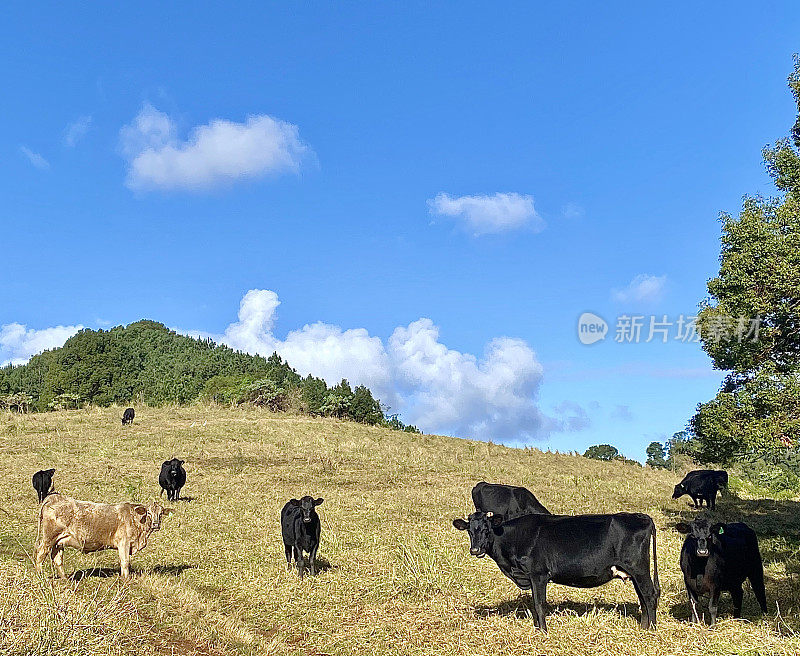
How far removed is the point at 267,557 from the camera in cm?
1477

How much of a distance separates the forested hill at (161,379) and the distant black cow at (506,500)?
46.0 m

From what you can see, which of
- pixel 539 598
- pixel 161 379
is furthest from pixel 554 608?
pixel 161 379

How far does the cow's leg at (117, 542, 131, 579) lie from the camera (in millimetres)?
12031

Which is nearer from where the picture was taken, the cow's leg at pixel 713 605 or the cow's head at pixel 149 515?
the cow's leg at pixel 713 605

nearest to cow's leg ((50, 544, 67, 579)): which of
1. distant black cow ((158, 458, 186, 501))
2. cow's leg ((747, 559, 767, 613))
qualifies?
cow's leg ((747, 559, 767, 613))

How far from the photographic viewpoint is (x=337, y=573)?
13375mm

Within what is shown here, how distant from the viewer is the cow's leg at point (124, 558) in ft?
39.5

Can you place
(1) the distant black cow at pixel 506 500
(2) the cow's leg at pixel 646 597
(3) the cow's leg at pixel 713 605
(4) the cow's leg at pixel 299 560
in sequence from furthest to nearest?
(1) the distant black cow at pixel 506 500, (4) the cow's leg at pixel 299 560, (3) the cow's leg at pixel 713 605, (2) the cow's leg at pixel 646 597

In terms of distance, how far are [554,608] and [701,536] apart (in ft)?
8.06

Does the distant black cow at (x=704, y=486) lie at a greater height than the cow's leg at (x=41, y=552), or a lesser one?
greater

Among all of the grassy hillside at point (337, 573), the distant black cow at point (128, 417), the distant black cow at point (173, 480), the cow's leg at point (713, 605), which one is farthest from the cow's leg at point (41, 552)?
the distant black cow at point (128, 417)

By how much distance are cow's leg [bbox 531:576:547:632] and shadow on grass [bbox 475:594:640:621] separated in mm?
286

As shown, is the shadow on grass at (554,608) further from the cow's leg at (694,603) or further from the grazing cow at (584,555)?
the cow's leg at (694,603)

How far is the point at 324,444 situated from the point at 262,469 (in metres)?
7.73
